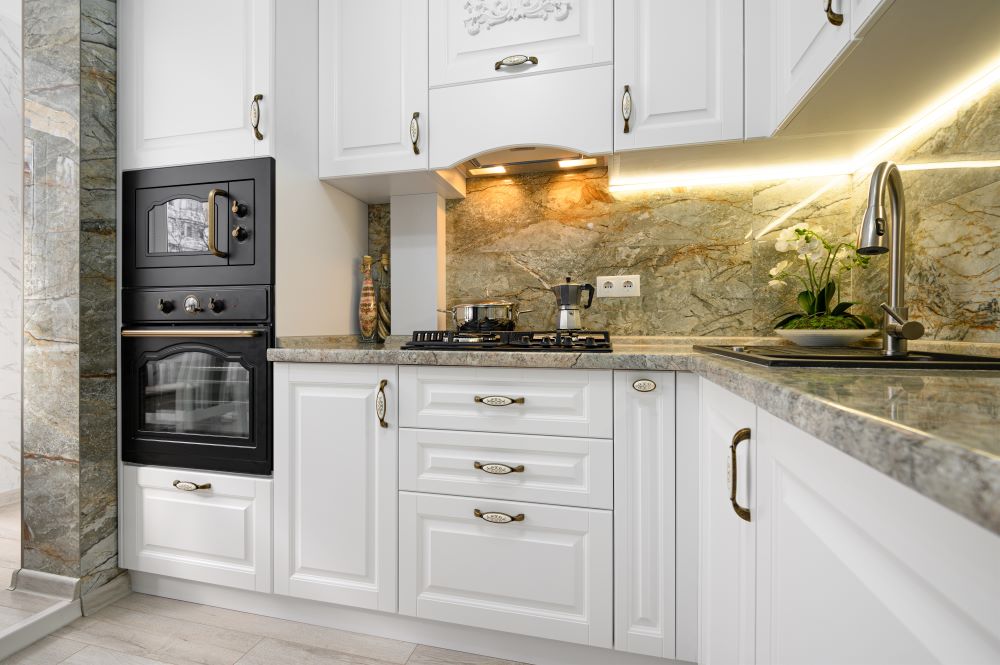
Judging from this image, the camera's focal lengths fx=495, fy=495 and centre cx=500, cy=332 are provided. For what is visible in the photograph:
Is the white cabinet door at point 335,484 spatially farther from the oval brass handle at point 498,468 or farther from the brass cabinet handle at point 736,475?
the brass cabinet handle at point 736,475

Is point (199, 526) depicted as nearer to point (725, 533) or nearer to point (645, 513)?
point (645, 513)

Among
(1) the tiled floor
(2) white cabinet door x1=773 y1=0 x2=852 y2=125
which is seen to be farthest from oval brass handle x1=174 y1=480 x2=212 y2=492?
(2) white cabinet door x1=773 y1=0 x2=852 y2=125

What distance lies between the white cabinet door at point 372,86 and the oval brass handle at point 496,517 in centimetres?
122

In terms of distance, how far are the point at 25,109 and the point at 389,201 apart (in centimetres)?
133

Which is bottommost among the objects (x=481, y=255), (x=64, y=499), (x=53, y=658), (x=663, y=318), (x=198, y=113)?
(x=53, y=658)

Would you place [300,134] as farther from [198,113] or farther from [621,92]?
[621,92]

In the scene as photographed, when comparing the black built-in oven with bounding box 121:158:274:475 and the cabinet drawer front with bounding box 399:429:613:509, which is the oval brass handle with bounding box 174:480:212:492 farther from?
the cabinet drawer front with bounding box 399:429:613:509

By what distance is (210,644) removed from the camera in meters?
1.58

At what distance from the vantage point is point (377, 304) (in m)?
2.22

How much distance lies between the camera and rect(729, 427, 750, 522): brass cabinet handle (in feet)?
2.78

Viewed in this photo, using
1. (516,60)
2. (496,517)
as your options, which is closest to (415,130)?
(516,60)

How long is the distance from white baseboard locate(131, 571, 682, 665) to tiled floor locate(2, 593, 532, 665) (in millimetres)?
23

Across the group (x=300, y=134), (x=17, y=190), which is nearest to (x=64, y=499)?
(x=17, y=190)

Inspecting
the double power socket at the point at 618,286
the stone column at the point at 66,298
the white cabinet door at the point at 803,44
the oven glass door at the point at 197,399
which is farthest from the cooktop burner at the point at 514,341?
the stone column at the point at 66,298
